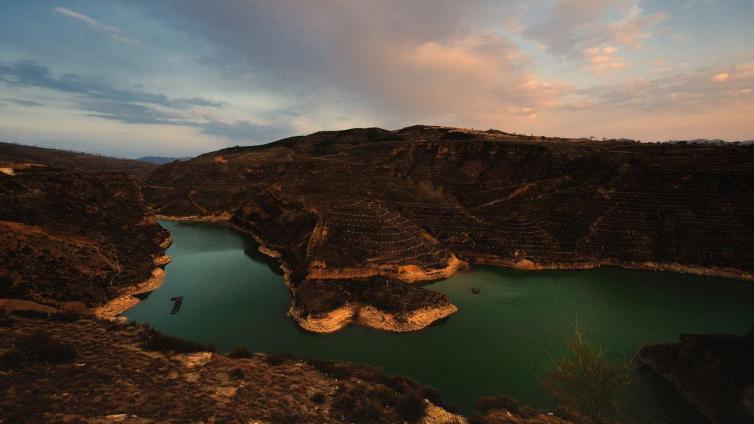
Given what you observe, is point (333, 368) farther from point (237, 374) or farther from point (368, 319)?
point (368, 319)

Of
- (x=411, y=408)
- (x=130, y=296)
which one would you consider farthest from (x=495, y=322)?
(x=130, y=296)

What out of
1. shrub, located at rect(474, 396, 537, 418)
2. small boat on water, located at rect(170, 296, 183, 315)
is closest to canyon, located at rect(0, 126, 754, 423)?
shrub, located at rect(474, 396, 537, 418)

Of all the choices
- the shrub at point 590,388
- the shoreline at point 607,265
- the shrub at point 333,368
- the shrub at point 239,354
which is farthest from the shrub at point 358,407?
the shoreline at point 607,265

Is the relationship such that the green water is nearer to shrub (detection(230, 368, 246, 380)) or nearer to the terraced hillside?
the terraced hillside

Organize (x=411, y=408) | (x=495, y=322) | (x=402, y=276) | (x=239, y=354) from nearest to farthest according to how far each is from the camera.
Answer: (x=411, y=408) → (x=239, y=354) → (x=495, y=322) → (x=402, y=276)

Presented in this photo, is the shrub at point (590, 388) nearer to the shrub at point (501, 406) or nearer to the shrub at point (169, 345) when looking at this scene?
the shrub at point (501, 406)

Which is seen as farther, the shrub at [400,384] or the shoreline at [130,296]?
the shoreline at [130,296]
